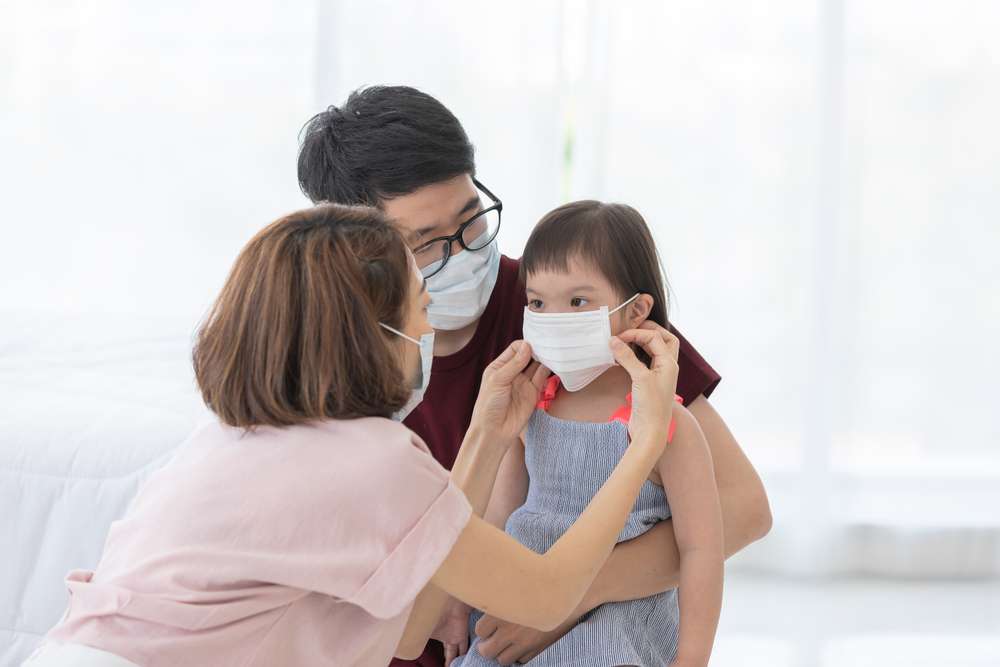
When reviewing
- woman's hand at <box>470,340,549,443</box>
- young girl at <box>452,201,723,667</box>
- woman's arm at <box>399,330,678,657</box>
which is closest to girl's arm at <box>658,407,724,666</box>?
young girl at <box>452,201,723,667</box>

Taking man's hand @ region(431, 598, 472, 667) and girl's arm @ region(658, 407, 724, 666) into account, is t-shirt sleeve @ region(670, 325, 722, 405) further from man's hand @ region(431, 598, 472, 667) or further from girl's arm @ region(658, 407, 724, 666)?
man's hand @ region(431, 598, 472, 667)

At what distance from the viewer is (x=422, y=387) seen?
1348 mm

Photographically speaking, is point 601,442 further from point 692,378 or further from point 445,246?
point 445,246

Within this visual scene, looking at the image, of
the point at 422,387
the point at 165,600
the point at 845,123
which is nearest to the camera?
the point at 165,600

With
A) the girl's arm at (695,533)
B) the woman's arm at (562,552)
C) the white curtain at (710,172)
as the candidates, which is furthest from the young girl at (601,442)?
the white curtain at (710,172)

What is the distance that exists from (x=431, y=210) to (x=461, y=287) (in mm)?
123

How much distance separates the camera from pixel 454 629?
1489mm

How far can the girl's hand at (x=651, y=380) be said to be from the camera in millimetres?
1302

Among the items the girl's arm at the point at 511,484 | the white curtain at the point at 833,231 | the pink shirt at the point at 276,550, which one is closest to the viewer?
the pink shirt at the point at 276,550

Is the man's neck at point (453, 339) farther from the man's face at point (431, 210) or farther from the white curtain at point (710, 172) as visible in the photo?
the white curtain at point (710, 172)

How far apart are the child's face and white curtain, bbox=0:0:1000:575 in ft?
5.48

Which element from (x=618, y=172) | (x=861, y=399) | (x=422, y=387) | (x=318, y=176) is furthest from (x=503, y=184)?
(x=422, y=387)

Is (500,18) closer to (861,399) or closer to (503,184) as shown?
(503,184)

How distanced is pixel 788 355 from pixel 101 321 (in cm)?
196
